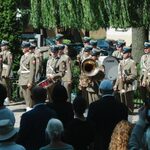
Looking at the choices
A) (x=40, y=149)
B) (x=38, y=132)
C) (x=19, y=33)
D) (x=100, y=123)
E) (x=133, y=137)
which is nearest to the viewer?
(x=133, y=137)

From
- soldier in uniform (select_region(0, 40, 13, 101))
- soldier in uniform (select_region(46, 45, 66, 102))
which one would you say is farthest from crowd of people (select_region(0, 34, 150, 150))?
soldier in uniform (select_region(0, 40, 13, 101))

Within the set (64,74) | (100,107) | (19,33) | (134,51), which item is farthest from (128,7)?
(100,107)

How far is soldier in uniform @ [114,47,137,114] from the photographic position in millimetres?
15641

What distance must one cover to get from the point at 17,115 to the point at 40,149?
8.35 m

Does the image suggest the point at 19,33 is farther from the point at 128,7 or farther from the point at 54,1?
the point at 128,7

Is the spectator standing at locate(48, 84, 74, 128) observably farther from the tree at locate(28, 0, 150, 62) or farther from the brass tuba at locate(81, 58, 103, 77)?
the tree at locate(28, 0, 150, 62)

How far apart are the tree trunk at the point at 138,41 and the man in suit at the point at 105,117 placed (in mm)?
A: 12386

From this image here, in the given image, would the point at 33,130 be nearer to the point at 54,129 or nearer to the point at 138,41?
the point at 54,129

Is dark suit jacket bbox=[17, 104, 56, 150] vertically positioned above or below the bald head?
below

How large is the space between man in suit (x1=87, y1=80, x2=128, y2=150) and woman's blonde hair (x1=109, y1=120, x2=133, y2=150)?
1.48 meters

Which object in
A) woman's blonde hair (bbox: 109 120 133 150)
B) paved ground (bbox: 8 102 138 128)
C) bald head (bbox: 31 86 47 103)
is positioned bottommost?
paved ground (bbox: 8 102 138 128)

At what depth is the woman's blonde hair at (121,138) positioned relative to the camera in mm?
7309

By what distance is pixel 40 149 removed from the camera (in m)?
7.90

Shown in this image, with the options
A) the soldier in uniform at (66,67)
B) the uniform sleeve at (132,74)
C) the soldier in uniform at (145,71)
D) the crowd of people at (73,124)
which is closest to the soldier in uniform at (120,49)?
the soldier in uniform at (145,71)
